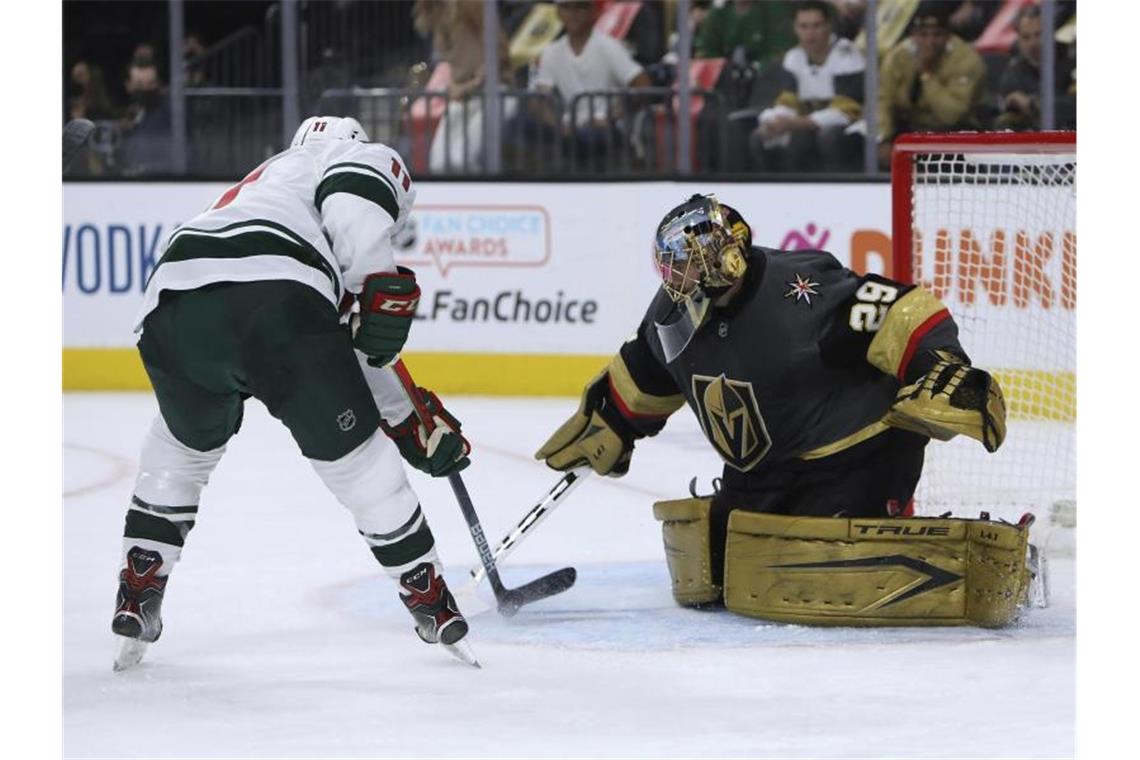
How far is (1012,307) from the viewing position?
15.6ft

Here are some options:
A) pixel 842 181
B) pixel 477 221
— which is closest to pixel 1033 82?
pixel 842 181

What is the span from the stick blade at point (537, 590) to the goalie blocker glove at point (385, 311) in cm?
75

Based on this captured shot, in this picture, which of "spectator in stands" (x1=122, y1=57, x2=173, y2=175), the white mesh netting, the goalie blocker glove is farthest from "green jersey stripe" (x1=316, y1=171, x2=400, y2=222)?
"spectator in stands" (x1=122, y1=57, x2=173, y2=175)

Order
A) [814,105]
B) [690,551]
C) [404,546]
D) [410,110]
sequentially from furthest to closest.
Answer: [410,110], [814,105], [690,551], [404,546]

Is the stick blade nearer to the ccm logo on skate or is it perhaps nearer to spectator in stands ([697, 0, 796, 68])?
the ccm logo on skate

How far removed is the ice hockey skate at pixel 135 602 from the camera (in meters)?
3.19

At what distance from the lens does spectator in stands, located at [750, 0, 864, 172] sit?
6.96m

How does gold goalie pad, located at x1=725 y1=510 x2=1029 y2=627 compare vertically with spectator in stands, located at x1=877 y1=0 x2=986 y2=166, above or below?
below

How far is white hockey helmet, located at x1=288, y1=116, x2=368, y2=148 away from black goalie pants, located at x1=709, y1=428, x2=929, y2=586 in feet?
3.13

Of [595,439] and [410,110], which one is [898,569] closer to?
[595,439]

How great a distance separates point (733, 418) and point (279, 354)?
921 millimetres

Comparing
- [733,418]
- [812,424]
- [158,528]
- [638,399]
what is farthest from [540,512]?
[158,528]

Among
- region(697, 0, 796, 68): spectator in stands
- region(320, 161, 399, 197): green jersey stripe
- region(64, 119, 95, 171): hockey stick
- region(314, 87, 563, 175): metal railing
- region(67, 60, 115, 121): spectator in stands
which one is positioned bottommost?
region(320, 161, 399, 197): green jersey stripe

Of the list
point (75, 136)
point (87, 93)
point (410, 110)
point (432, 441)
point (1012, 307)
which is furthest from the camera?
point (87, 93)
